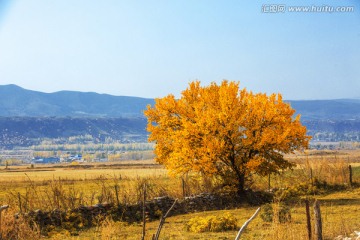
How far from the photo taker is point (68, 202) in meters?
29.2

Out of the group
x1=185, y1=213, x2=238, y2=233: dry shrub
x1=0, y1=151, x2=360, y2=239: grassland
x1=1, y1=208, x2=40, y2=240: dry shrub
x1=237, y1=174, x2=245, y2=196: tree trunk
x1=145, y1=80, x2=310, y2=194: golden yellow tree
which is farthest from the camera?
x1=237, y1=174, x2=245, y2=196: tree trunk

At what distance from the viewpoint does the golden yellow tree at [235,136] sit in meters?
35.2

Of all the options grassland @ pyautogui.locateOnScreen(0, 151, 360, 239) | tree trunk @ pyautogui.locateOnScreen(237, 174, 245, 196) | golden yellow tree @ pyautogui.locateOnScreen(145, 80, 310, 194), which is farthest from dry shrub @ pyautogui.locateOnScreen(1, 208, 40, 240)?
tree trunk @ pyautogui.locateOnScreen(237, 174, 245, 196)

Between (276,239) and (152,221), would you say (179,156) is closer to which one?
(152,221)

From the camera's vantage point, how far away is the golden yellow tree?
35.2 meters

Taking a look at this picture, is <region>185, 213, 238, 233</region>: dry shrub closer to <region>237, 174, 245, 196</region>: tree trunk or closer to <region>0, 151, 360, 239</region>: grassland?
<region>0, 151, 360, 239</region>: grassland

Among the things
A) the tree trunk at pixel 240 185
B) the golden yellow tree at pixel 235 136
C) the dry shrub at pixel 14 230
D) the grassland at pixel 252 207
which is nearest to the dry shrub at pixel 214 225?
the grassland at pixel 252 207

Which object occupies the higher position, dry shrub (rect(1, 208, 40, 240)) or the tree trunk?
dry shrub (rect(1, 208, 40, 240))

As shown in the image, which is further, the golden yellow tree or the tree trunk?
the tree trunk

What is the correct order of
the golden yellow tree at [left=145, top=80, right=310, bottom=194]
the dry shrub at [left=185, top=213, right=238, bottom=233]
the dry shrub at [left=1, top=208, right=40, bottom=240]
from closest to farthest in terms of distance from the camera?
the dry shrub at [left=1, top=208, right=40, bottom=240] → the dry shrub at [left=185, top=213, right=238, bottom=233] → the golden yellow tree at [left=145, top=80, right=310, bottom=194]

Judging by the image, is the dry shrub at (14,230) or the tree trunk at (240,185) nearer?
the dry shrub at (14,230)

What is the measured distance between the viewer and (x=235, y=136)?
116 feet

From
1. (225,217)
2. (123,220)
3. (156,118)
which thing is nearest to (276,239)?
(225,217)

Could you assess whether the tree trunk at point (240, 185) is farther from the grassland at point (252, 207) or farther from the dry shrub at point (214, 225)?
the dry shrub at point (214, 225)
